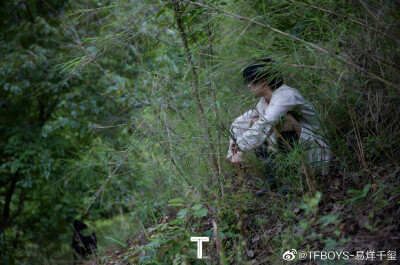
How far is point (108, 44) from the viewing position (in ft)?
8.52

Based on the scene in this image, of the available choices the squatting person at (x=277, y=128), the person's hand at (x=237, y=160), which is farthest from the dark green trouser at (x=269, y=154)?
the person's hand at (x=237, y=160)

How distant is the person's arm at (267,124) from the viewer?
246 cm

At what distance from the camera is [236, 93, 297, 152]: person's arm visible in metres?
2.46

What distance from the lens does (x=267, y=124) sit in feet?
8.03

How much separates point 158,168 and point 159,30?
1.26 meters

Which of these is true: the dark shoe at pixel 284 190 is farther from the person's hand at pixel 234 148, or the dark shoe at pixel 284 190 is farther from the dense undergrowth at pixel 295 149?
the person's hand at pixel 234 148

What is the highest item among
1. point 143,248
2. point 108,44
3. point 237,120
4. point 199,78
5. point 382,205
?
point 108,44

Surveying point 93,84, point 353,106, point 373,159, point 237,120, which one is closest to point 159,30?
point 237,120

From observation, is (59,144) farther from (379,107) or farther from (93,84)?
(379,107)

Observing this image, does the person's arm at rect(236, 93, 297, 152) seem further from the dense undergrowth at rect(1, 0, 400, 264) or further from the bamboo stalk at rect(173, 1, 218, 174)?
the bamboo stalk at rect(173, 1, 218, 174)

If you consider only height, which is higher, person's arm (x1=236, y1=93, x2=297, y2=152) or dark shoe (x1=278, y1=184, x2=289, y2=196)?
person's arm (x1=236, y1=93, x2=297, y2=152)

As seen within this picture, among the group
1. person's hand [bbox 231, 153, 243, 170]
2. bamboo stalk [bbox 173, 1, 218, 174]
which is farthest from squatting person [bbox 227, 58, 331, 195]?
bamboo stalk [bbox 173, 1, 218, 174]

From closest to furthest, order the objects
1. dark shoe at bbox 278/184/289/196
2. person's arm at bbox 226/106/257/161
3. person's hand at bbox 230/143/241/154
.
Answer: dark shoe at bbox 278/184/289/196, person's hand at bbox 230/143/241/154, person's arm at bbox 226/106/257/161

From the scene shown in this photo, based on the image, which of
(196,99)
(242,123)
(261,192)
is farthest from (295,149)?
(196,99)
